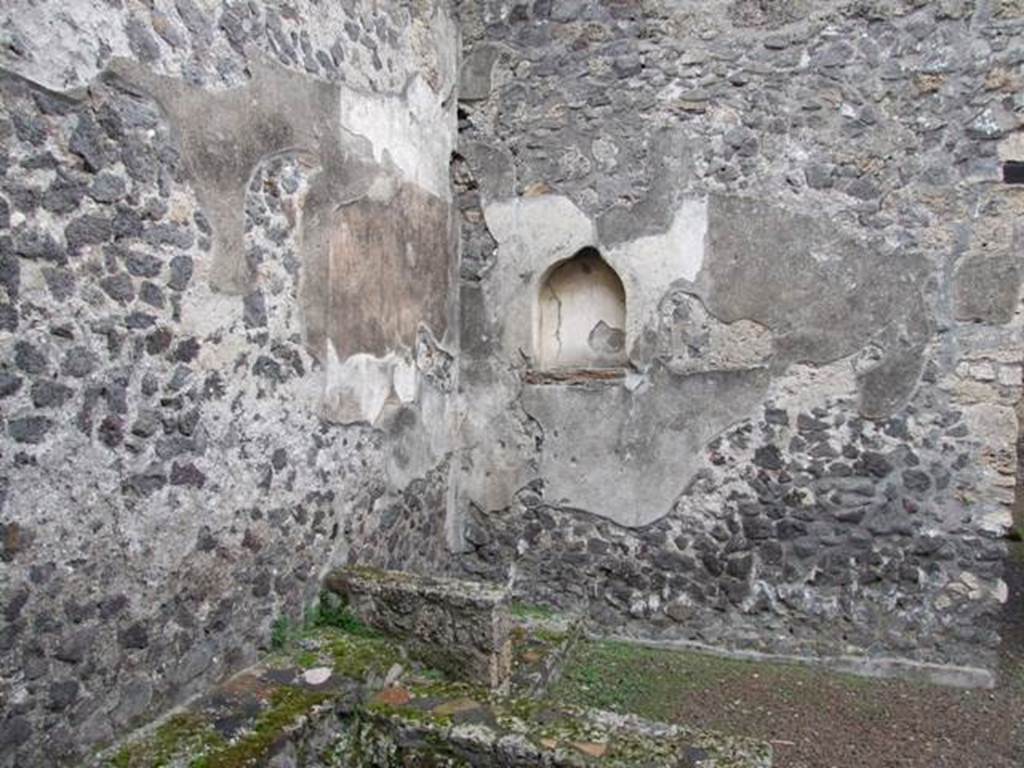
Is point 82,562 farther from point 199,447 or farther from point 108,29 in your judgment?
point 108,29

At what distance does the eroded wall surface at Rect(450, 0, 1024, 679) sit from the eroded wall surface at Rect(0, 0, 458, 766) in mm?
970

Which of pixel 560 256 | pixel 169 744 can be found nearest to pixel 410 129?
pixel 560 256

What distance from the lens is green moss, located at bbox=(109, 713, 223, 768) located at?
8.10 feet

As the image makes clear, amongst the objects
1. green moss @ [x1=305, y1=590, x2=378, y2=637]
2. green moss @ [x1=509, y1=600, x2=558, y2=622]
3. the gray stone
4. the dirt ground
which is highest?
the gray stone

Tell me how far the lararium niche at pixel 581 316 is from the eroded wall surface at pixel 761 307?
0.16 m

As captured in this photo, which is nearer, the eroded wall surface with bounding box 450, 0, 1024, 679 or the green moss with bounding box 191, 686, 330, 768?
the green moss with bounding box 191, 686, 330, 768

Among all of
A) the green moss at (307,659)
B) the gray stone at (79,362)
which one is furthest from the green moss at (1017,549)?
the gray stone at (79,362)

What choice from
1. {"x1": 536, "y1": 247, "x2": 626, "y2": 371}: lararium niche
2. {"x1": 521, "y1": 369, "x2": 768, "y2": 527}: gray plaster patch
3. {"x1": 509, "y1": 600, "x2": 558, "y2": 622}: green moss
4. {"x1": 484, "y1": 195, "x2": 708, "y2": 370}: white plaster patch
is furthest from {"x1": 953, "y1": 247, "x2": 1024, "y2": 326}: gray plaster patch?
{"x1": 509, "y1": 600, "x2": 558, "y2": 622}: green moss

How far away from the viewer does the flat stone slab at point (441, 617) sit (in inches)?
139

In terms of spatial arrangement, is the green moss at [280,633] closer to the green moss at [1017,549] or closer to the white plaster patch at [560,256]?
the white plaster patch at [560,256]

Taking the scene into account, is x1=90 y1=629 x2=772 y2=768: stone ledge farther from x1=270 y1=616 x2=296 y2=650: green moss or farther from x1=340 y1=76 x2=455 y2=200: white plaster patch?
x1=340 y1=76 x2=455 y2=200: white plaster patch

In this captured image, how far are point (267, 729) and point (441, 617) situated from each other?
1.03m

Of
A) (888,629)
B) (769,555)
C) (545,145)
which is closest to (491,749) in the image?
(769,555)

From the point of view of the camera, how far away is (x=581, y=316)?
507 centimetres
